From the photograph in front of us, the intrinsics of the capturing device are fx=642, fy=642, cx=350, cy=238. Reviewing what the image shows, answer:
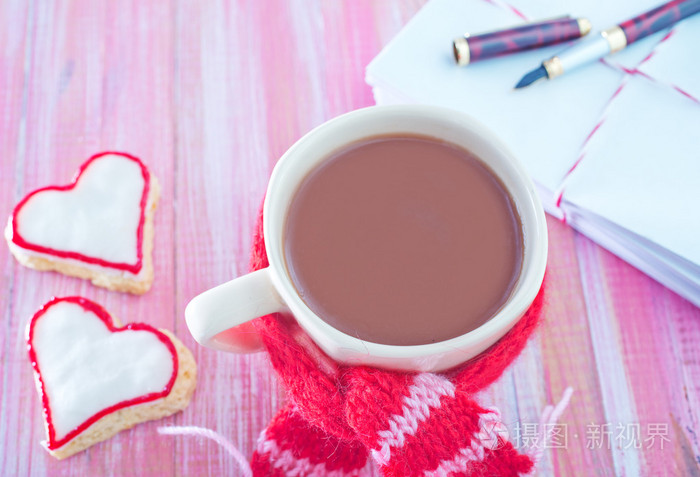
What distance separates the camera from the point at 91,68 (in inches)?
33.4

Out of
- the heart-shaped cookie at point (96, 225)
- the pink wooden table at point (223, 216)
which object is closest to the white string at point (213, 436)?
the pink wooden table at point (223, 216)

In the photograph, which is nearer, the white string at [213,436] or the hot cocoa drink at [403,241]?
the hot cocoa drink at [403,241]

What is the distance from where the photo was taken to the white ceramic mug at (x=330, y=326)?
466mm

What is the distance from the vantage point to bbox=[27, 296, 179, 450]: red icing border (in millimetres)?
668

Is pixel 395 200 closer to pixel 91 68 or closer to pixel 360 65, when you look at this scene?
pixel 360 65

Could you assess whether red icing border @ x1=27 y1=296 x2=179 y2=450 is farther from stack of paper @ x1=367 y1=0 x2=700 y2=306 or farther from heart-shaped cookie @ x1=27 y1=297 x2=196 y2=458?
stack of paper @ x1=367 y1=0 x2=700 y2=306

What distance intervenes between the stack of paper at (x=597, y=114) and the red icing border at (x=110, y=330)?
40 cm

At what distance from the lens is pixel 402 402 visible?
0.51 metres

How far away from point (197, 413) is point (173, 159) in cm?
31

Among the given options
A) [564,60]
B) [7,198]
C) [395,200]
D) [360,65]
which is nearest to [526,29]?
[564,60]

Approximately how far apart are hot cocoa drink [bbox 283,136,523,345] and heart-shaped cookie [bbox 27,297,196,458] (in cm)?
27

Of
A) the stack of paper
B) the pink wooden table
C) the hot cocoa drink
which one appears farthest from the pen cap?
the hot cocoa drink

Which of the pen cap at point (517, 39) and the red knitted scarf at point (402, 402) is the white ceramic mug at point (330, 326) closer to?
the red knitted scarf at point (402, 402)

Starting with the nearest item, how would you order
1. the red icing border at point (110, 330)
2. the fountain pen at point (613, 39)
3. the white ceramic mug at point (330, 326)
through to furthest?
the white ceramic mug at point (330, 326), the red icing border at point (110, 330), the fountain pen at point (613, 39)
